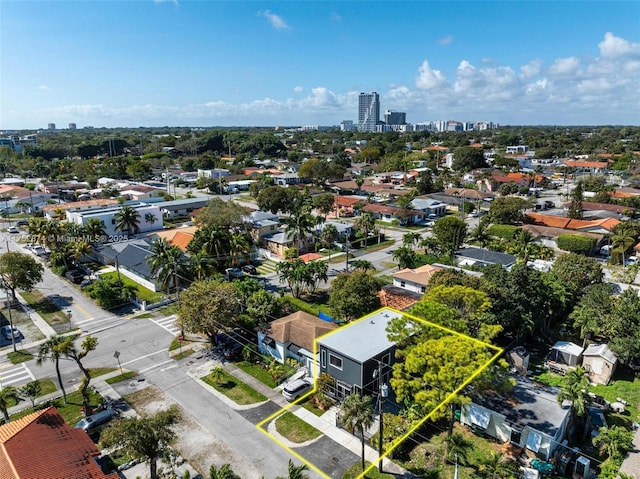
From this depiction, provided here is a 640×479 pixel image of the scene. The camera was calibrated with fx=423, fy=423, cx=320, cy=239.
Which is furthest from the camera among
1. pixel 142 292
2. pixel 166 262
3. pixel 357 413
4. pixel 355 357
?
pixel 142 292

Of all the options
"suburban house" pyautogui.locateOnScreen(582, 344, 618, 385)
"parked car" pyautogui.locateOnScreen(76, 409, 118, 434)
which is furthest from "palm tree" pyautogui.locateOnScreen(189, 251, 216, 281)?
"suburban house" pyautogui.locateOnScreen(582, 344, 618, 385)

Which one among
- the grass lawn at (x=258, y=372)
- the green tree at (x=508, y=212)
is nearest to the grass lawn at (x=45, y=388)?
the grass lawn at (x=258, y=372)

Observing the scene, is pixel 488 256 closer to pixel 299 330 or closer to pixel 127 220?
pixel 299 330

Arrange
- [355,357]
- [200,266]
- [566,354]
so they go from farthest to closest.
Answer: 1. [200,266]
2. [566,354]
3. [355,357]

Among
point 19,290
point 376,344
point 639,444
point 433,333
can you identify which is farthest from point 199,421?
point 19,290

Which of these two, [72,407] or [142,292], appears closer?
[72,407]

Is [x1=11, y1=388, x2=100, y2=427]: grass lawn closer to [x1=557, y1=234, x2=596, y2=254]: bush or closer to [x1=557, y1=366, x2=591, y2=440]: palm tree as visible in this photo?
[x1=557, y1=366, x2=591, y2=440]: palm tree

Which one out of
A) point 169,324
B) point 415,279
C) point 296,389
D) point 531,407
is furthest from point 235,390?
point 415,279
